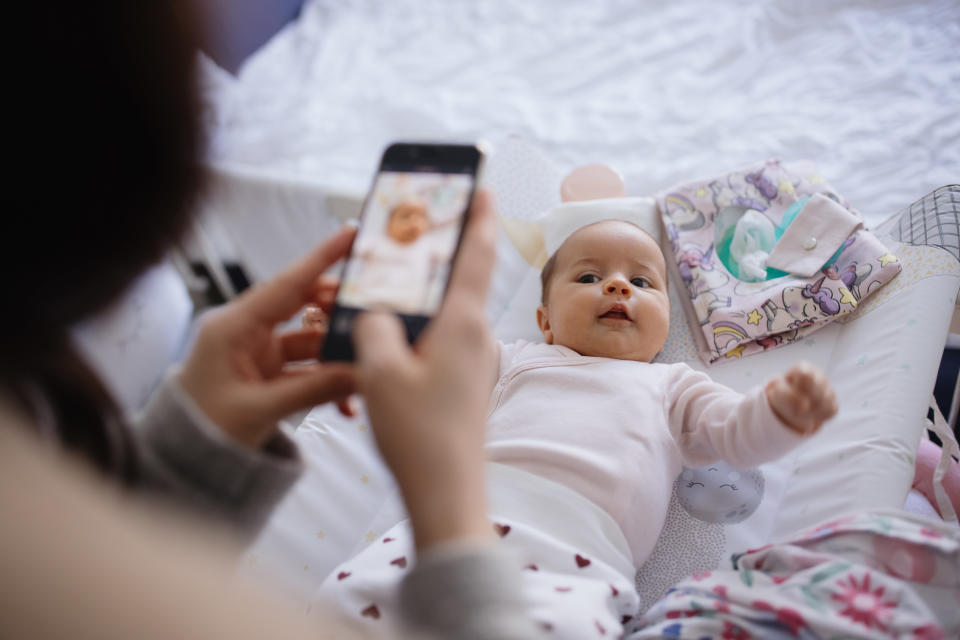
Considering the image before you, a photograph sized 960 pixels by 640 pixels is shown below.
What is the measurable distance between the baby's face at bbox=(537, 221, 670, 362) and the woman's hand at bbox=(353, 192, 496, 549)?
540mm

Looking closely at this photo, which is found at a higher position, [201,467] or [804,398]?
[201,467]

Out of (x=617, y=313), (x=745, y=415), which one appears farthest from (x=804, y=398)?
(x=617, y=313)

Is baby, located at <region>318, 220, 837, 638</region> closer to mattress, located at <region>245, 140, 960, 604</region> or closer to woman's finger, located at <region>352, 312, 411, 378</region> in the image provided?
mattress, located at <region>245, 140, 960, 604</region>

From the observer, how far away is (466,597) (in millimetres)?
379

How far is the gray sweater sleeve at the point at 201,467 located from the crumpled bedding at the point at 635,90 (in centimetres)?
103

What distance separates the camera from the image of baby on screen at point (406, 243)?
1.99 feet

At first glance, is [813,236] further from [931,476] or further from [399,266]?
[399,266]

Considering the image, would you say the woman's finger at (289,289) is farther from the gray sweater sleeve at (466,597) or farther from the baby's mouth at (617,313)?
the baby's mouth at (617,313)

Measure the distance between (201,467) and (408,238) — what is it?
304 mm

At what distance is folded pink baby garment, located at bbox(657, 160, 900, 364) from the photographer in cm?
105

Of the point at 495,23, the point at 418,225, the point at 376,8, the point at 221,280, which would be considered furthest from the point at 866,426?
the point at 376,8

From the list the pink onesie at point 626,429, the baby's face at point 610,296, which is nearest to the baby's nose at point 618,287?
the baby's face at point 610,296

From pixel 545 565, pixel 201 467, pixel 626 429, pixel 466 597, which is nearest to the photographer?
pixel 466 597

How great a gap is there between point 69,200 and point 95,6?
131 mm
